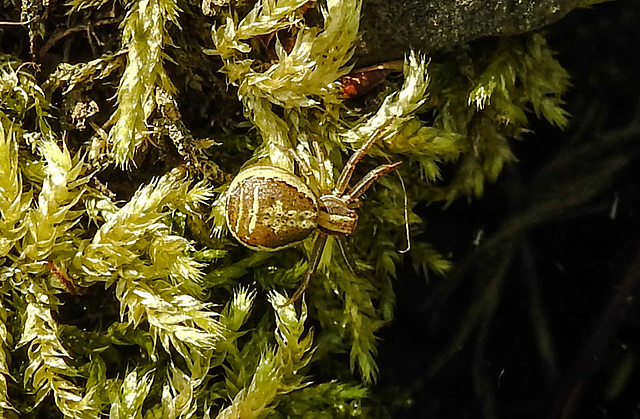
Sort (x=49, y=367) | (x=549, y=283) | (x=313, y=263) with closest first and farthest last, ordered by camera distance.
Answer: (x=49, y=367) < (x=313, y=263) < (x=549, y=283)

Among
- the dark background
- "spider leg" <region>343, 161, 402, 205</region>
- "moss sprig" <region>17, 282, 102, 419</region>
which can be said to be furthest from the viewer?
the dark background

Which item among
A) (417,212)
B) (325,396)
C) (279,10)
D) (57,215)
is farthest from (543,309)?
(57,215)

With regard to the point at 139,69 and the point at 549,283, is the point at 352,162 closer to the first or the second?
the point at 139,69

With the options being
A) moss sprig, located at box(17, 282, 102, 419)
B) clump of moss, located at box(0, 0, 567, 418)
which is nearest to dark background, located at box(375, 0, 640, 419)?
clump of moss, located at box(0, 0, 567, 418)

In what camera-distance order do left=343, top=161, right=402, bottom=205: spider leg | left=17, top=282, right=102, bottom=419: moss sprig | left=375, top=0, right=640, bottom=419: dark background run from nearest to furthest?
left=17, top=282, right=102, bottom=419: moss sprig, left=343, top=161, right=402, bottom=205: spider leg, left=375, top=0, right=640, bottom=419: dark background

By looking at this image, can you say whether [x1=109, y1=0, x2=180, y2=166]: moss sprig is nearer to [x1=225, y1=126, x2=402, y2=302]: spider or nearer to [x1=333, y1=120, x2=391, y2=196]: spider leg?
[x1=225, y1=126, x2=402, y2=302]: spider

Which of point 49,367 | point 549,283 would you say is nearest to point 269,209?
point 49,367

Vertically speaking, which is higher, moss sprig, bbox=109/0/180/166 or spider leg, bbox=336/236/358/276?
moss sprig, bbox=109/0/180/166
